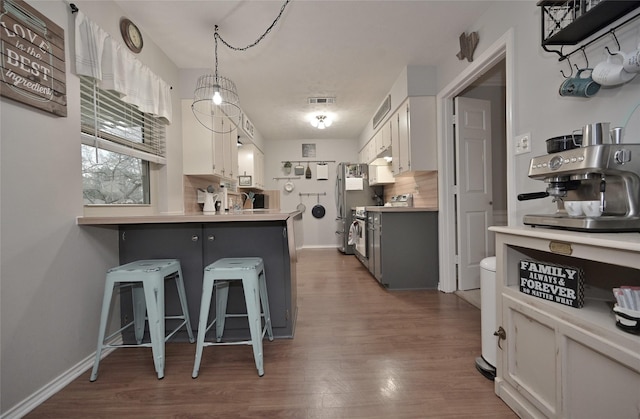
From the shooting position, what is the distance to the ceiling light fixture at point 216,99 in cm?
245

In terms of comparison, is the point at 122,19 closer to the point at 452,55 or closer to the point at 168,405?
the point at 168,405

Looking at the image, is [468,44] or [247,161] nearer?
[468,44]

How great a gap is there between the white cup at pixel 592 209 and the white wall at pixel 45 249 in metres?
2.55

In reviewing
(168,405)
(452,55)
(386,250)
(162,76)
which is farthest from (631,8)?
(162,76)

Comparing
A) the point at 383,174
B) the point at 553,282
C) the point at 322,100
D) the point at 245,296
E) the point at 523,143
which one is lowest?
the point at 245,296

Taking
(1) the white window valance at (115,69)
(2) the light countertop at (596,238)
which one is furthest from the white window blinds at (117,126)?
(2) the light countertop at (596,238)

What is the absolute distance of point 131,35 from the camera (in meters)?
2.31

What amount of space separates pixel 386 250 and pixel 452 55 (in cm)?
219

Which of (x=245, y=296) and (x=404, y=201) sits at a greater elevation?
(x=404, y=201)

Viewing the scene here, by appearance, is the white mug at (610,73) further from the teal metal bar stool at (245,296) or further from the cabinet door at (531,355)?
the teal metal bar stool at (245,296)

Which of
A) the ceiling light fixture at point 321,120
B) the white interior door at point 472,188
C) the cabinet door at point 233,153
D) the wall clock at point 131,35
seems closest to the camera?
the wall clock at point 131,35

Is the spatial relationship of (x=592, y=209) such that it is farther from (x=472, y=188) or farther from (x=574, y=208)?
(x=472, y=188)

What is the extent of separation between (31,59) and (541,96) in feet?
9.41

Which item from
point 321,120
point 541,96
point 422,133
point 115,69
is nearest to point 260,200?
point 321,120
